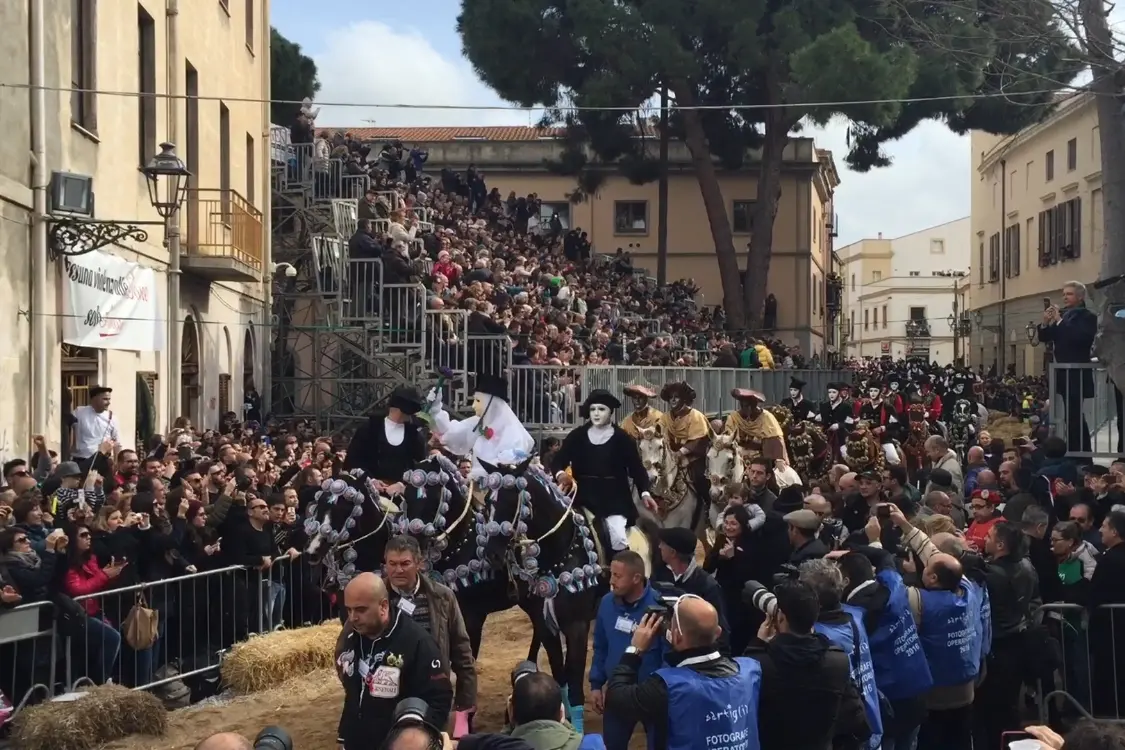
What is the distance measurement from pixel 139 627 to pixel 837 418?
12445 millimetres

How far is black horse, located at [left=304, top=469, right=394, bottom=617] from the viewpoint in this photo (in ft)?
27.8

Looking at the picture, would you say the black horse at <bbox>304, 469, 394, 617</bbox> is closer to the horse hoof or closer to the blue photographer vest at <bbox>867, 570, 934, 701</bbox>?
the horse hoof

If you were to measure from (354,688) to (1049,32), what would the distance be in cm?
1258

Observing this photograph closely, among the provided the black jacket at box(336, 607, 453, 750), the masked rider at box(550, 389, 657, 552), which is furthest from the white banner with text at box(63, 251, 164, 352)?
the black jacket at box(336, 607, 453, 750)

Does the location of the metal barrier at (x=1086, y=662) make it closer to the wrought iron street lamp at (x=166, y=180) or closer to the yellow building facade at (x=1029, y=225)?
the wrought iron street lamp at (x=166, y=180)

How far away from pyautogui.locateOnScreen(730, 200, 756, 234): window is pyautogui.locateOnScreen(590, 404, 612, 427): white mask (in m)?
38.2

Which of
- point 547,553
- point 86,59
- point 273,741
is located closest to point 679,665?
point 273,741

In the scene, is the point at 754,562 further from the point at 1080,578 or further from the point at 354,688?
the point at 354,688

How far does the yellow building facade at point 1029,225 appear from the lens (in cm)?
4019

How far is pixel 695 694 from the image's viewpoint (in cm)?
543

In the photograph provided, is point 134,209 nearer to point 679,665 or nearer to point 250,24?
point 250,24

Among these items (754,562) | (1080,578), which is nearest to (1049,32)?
(1080,578)

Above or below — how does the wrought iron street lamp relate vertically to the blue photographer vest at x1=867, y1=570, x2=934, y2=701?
above

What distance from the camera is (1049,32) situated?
1561cm
